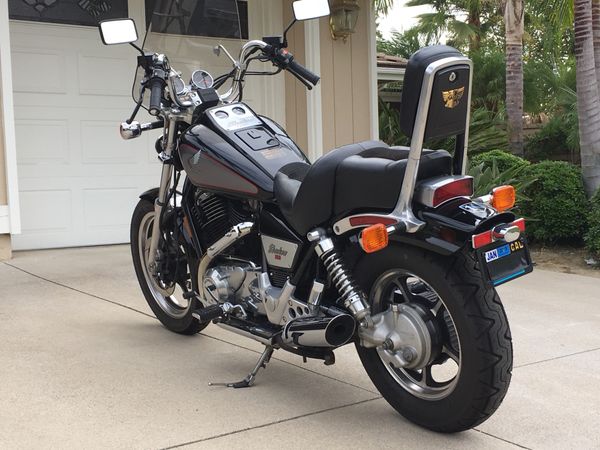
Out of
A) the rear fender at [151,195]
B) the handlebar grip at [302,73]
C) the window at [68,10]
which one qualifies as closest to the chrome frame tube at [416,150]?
the handlebar grip at [302,73]

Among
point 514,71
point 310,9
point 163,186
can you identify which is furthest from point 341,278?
point 514,71

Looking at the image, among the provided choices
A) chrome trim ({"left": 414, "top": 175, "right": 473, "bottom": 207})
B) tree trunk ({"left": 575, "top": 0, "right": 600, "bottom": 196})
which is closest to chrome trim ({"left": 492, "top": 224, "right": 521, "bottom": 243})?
chrome trim ({"left": 414, "top": 175, "right": 473, "bottom": 207})

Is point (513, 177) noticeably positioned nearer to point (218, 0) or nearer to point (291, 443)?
point (218, 0)

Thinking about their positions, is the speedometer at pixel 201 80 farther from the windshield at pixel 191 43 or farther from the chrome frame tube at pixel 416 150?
the chrome frame tube at pixel 416 150

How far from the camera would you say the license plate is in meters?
2.47

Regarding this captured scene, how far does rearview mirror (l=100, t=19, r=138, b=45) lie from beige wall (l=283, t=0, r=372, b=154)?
14.4 feet

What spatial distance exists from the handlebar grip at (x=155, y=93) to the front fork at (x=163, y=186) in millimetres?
146

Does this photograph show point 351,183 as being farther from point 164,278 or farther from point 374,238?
point 164,278

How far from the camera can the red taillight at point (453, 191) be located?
259cm

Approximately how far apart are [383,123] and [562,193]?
3794 millimetres

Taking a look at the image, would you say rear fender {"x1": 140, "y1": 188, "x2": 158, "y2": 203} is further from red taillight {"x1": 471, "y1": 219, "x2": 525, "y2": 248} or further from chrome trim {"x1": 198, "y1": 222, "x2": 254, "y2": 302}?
red taillight {"x1": 471, "y1": 219, "x2": 525, "y2": 248}

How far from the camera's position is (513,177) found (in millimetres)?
7484

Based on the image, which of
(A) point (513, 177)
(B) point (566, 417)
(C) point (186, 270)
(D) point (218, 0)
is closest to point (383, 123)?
(A) point (513, 177)

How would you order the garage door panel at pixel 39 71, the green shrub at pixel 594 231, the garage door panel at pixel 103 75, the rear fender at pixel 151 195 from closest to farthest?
the rear fender at pixel 151 195
the green shrub at pixel 594 231
the garage door panel at pixel 39 71
the garage door panel at pixel 103 75
